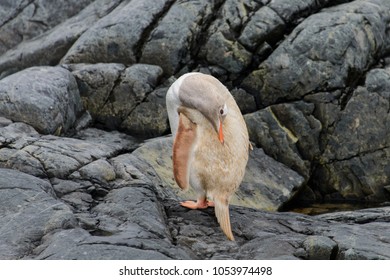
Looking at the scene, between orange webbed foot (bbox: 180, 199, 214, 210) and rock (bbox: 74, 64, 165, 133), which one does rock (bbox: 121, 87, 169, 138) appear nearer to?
rock (bbox: 74, 64, 165, 133)

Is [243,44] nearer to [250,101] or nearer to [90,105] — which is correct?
[250,101]

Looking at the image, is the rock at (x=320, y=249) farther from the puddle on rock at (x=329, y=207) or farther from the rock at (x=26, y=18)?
the rock at (x=26, y=18)

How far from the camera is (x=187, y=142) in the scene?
18.6ft

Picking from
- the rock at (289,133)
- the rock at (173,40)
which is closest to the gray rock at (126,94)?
the rock at (173,40)

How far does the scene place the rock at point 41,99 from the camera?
7797 millimetres

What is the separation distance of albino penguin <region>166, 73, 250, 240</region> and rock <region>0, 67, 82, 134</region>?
290cm

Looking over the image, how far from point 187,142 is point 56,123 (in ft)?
10.4

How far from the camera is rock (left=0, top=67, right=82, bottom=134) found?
7.80m

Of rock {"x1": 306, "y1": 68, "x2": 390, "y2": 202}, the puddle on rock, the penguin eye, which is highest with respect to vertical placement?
the penguin eye

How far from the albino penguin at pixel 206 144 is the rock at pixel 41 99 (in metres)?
2.90

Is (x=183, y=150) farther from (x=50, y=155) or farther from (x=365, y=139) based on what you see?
(x=365, y=139)

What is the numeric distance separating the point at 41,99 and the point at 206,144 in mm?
3471

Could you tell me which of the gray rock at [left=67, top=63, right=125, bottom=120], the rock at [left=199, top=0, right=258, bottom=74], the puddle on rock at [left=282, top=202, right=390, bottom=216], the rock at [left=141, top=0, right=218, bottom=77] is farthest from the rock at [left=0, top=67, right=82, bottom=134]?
the puddle on rock at [left=282, top=202, right=390, bottom=216]
